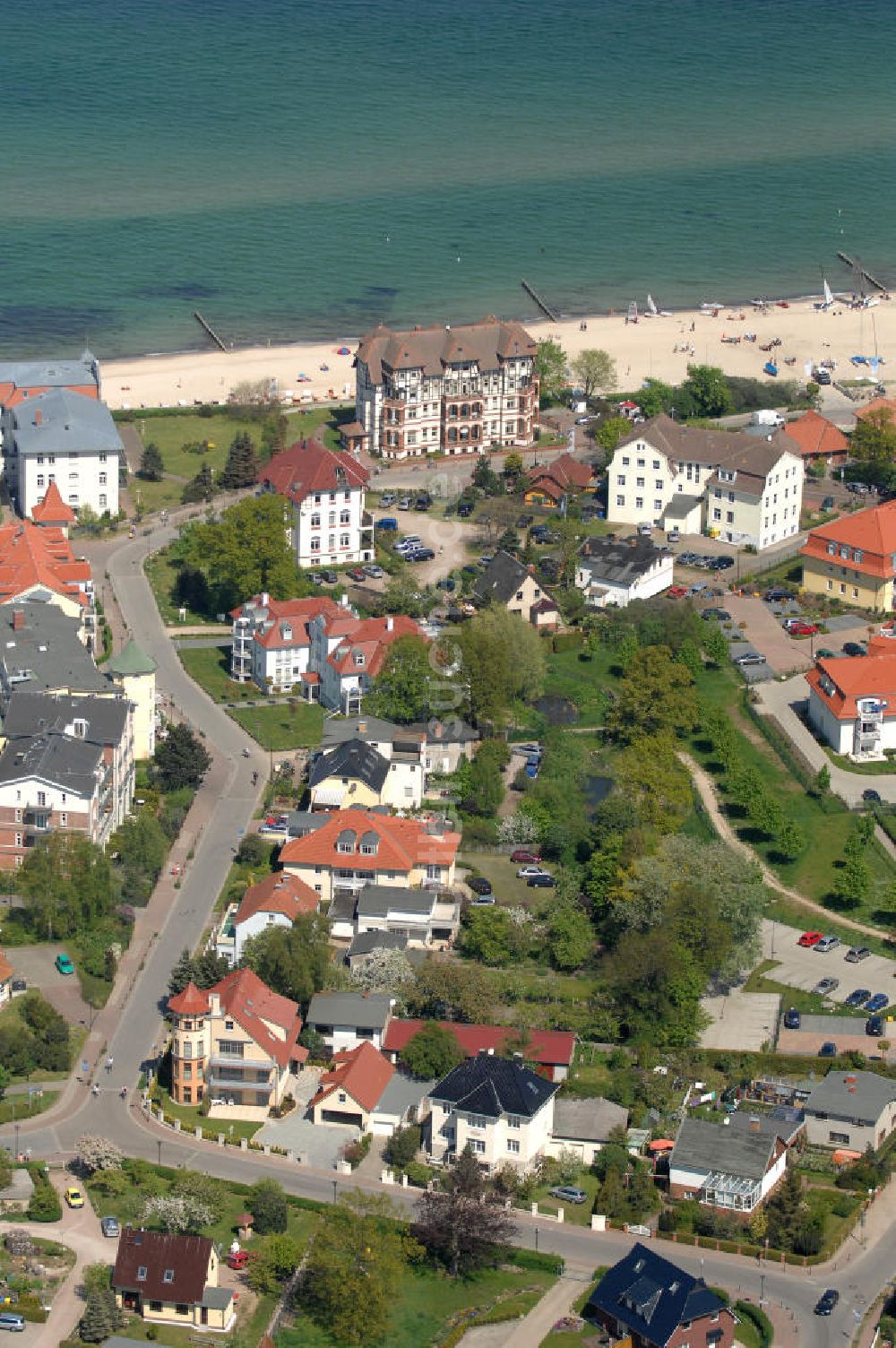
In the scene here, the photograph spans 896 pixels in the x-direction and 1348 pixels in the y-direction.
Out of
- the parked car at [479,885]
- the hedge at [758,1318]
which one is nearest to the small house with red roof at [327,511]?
the parked car at [479,885]

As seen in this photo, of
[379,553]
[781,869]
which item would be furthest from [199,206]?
[781,869]

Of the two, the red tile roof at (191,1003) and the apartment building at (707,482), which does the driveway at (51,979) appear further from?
the apartment building at (707,482)

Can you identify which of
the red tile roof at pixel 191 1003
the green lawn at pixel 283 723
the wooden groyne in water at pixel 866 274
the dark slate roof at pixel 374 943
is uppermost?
the red tile roof at pixel 191 1003

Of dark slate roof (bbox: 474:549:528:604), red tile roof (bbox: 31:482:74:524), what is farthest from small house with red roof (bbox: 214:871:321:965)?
red tile roof (bbox: 31:482:74:524)

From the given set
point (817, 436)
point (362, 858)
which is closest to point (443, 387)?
point (817, 436)

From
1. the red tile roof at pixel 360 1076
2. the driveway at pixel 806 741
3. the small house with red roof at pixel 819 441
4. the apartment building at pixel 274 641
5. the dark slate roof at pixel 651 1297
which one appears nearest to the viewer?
the dark slate roof at pixel 651 1297
